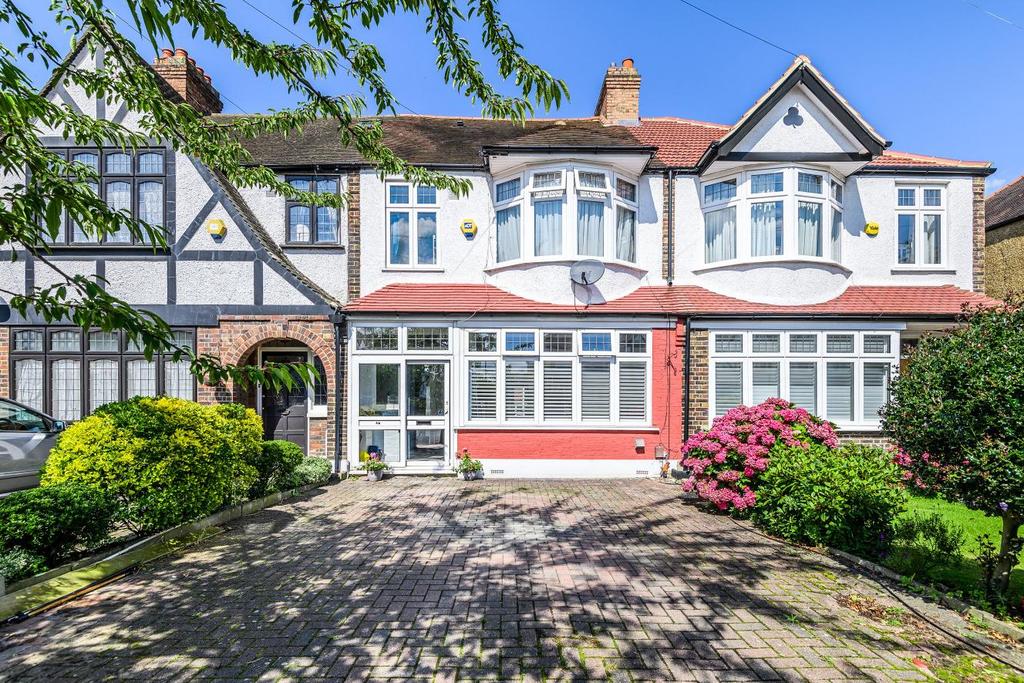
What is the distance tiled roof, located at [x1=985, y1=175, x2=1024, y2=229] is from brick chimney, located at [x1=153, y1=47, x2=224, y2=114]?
26.0 m

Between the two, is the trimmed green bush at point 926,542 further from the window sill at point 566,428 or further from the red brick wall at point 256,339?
the red brick wall at point 256,339

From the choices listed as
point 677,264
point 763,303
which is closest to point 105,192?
point 677,264

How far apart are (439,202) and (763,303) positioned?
26.3 feet

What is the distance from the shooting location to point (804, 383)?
35.7 feet

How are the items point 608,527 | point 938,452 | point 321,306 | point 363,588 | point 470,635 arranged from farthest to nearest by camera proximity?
point 321,306, point 608,527, point 363,588, point 938,452, point 470,635

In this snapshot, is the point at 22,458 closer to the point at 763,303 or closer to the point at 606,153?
the point at 606,153

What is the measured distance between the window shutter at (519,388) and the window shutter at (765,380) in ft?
16.8

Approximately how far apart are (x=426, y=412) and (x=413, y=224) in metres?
4.56

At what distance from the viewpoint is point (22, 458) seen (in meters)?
7.80

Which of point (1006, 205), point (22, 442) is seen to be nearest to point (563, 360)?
point (22, 442)

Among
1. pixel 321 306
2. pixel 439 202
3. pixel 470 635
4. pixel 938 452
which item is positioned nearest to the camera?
pixel 470 635

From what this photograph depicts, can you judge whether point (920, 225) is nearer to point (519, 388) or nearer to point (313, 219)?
point (519, 388)

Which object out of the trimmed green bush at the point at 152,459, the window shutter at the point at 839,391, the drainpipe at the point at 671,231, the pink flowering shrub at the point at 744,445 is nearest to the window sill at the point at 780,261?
the drainpipe at the point at 671,231

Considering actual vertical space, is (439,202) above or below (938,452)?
Result: above
